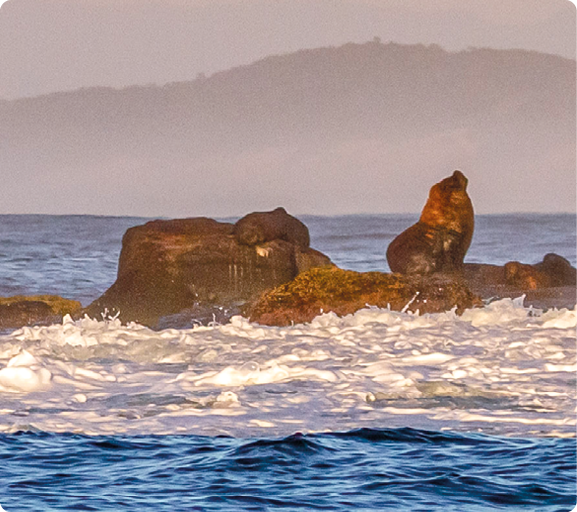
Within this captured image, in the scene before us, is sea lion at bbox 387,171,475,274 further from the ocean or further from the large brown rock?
the ocean

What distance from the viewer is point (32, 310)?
15.0m

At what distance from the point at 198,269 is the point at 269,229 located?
125cm

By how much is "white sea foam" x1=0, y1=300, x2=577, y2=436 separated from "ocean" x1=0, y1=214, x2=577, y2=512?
26 millimetres

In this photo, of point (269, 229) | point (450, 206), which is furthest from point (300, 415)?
point (450, 206)

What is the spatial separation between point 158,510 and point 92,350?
615cm

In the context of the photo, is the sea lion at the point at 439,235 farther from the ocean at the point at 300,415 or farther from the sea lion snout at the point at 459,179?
the ocean at the point at 300,415

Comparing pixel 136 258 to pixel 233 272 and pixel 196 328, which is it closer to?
pixel 233 272

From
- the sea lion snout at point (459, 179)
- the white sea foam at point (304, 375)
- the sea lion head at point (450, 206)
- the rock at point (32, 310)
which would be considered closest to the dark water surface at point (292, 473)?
the white sea foam at point (304, 375)

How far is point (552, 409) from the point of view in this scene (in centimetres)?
711

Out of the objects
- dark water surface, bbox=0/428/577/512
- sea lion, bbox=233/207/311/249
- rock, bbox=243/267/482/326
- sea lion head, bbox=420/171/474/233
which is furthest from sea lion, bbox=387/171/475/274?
dark water surface, bbox=0/428/577/512

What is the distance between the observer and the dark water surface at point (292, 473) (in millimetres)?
4984

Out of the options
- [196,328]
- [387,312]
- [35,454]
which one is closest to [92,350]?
[196,328]

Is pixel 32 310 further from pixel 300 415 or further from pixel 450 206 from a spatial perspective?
pixel 300 415

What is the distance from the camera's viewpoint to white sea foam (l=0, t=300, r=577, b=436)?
6.73 meters
